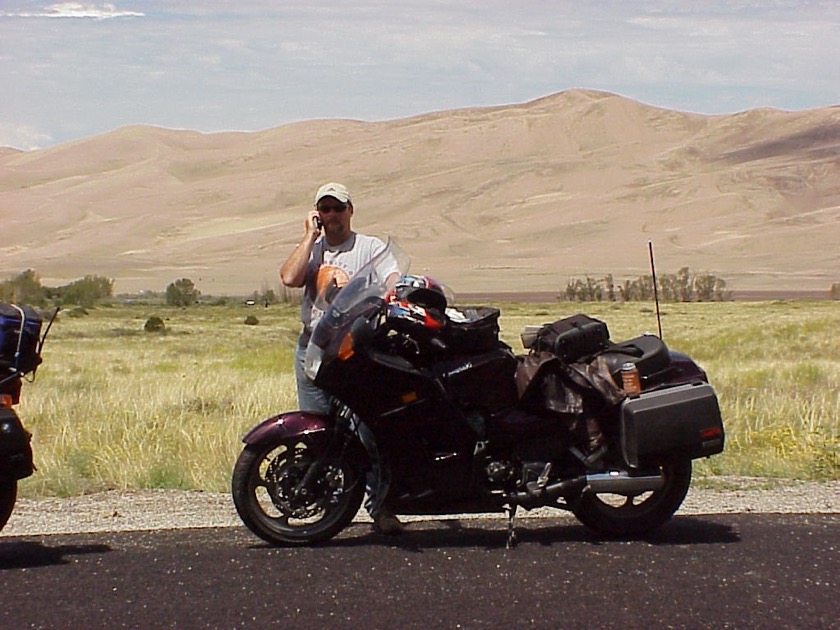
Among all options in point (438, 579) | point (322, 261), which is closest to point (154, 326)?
point (322, 261)

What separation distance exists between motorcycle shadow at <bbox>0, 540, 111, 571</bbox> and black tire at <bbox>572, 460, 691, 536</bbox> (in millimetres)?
2286

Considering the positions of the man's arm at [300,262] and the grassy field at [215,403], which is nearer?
the man's arm at [300,262]

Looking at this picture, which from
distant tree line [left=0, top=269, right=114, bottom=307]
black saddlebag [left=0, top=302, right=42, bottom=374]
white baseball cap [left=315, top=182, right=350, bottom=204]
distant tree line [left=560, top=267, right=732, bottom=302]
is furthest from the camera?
distant tree line [left=560, top=267, right=732, bottom=302]

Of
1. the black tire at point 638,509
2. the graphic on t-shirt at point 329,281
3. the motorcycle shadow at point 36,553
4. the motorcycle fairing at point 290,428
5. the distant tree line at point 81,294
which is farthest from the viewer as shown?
the distant tree line at point 81,294

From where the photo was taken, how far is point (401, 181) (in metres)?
167

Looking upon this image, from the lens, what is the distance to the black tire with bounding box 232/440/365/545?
21.2 feet

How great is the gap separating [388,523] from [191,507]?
4.99 ft

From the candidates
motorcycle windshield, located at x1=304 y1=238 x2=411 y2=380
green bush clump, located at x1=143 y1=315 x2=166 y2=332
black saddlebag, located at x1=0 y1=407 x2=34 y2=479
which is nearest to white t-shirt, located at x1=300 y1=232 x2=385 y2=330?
motorcycle windshield, located at x1=304 y1=238 x2=411 y2=380

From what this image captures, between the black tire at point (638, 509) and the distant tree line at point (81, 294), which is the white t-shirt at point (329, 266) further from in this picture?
the distant tree line at point (81, 294)

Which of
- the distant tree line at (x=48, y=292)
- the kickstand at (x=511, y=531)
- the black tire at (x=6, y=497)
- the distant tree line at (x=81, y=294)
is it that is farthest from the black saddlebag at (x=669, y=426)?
the distant tree line at (x=81, y=294)

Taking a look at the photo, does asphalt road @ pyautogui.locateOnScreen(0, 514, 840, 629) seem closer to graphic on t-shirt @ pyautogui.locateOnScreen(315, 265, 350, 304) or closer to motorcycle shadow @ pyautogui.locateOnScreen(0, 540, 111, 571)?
motorcycle shadow @ pyautogui.locateOnScreen(0, 540, 111, 571)

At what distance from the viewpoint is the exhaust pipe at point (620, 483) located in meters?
6.54

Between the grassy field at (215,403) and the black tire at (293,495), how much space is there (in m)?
1.95

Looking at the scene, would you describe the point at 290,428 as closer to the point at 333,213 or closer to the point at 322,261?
the point at 322,261
